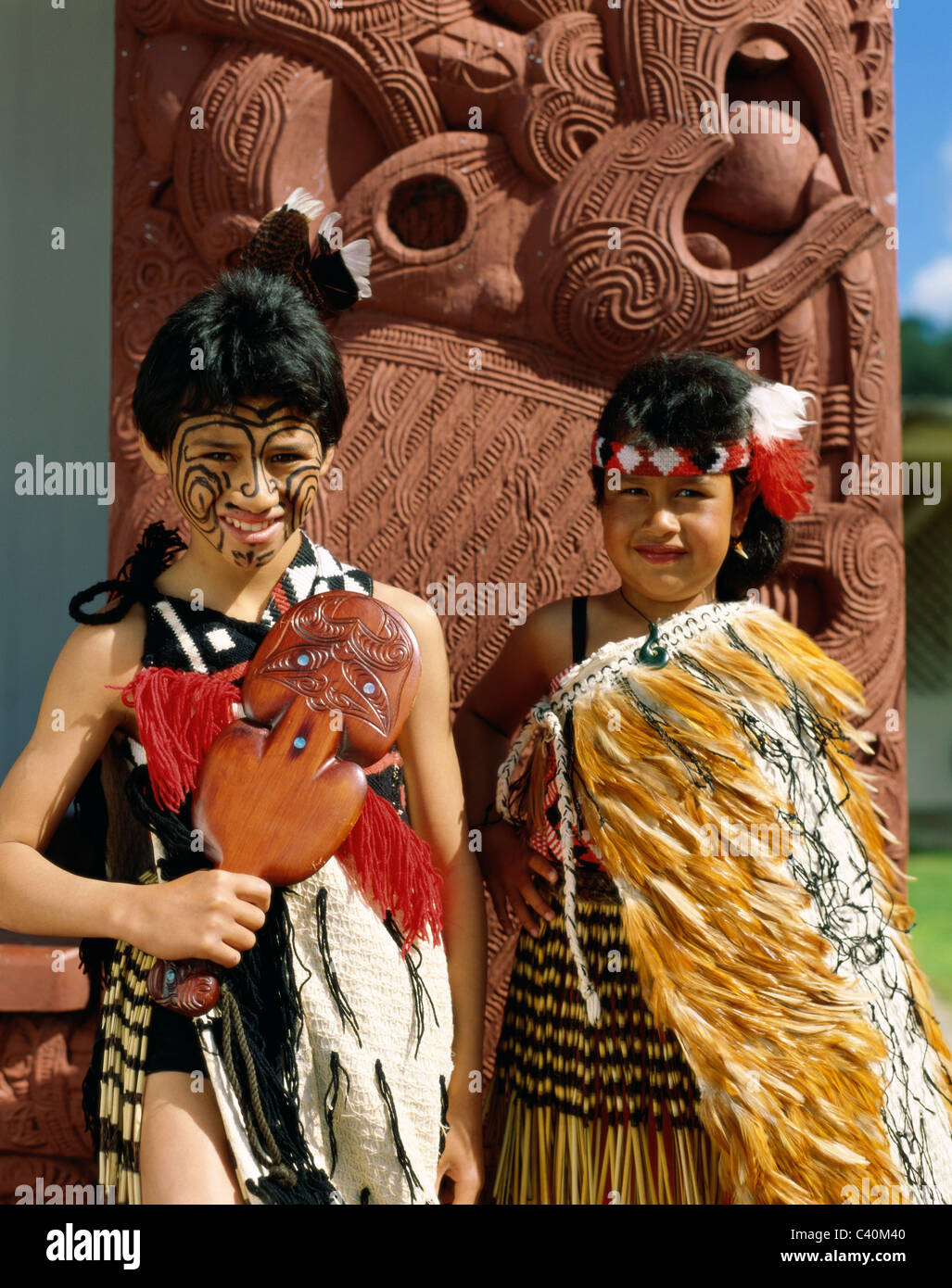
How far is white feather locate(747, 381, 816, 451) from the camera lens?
2.20 m

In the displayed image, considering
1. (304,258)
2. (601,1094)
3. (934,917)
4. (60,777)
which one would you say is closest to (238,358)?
(304,258)

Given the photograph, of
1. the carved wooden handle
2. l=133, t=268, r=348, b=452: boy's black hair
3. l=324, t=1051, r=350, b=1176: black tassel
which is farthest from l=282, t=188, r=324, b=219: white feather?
l=324, t=1051, r=350, b=1176: black tassel

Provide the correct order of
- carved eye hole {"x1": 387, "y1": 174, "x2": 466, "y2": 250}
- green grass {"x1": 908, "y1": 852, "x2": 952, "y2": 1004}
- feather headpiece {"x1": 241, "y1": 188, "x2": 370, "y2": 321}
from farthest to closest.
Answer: green grass {"x1": 908, "y1": 852, "x2": 952, "y2": 1004}, carved eye hole {"x1": 387, "y1": 174, "x2": 466, "y2": 250}, feather headpiece {"x1": 241, "y1": 188, "x2": 370, "y2": 321}

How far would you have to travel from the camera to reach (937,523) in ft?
26.6

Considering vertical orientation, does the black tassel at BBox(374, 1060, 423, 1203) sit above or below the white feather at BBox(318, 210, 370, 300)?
below

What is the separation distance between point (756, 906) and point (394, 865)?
607 mm

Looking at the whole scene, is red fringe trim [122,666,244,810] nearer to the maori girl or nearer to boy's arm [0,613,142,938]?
boy's arm [0,613,142,938]

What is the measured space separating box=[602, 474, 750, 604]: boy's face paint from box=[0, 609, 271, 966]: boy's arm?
2.84 ft

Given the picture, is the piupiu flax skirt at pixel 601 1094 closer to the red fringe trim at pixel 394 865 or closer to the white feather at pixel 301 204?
the red fringe trim at pixel 394 865

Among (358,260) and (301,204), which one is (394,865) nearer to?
(358,260)

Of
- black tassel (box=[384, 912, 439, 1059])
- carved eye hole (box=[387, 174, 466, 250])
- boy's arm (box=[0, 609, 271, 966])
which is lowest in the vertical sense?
black tassel (box=[384, 912, 439, 1059])

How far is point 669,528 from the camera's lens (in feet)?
7.03

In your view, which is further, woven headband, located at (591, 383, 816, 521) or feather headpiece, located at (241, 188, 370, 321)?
woven headband, located at (591, 383, 816, 521)

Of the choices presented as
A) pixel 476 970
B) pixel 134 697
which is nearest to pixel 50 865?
pixel 134 697
